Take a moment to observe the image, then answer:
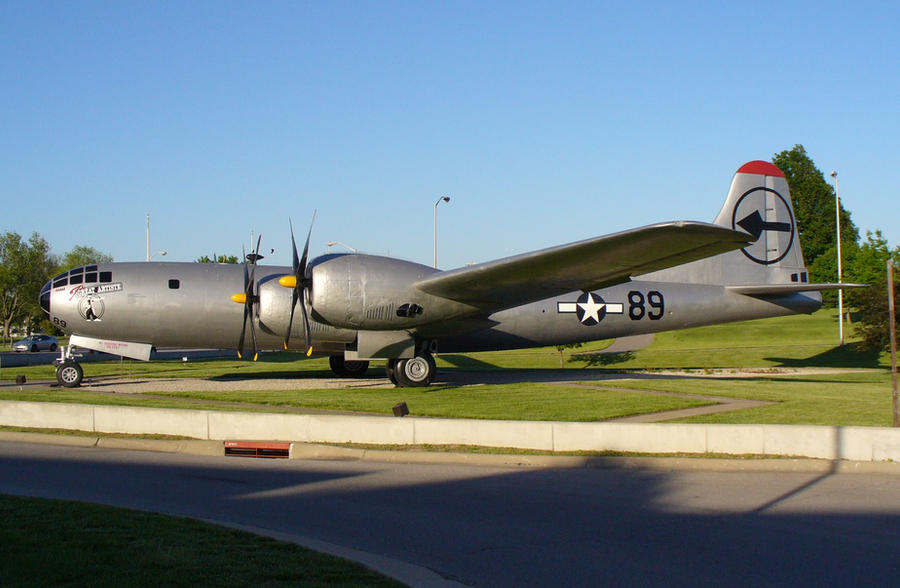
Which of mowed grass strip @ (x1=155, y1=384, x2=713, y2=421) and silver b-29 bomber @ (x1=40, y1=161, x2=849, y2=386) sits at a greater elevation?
silver b-29 bomber @ (x1=40, y1=161, x2=849, y2=386)

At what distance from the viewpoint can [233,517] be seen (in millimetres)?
8500

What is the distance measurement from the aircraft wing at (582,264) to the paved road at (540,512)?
6.78 m

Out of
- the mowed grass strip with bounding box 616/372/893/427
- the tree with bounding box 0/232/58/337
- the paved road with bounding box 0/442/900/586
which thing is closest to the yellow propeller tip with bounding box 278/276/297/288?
the paved road with bounding box 0/442/900/586

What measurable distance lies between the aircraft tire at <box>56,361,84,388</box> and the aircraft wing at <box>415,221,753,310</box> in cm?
1126

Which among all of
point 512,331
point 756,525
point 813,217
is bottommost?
point 756,525

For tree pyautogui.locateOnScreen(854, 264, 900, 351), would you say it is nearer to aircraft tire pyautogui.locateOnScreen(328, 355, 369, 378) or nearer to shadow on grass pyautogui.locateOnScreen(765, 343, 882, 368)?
shadow on grass pyautogui.locateOnScreen(765, 343, 882, 368)

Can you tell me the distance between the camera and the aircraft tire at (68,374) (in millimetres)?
23391

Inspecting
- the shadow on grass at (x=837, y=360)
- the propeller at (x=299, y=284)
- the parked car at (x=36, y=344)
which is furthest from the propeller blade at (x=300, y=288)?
the parked car at (x=36, y=344)

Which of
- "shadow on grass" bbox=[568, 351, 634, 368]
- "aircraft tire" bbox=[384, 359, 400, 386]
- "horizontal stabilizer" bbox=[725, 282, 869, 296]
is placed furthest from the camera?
"shadow on grass" bbox=[568, 351, 634, 368]

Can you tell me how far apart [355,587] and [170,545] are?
1.99 metres

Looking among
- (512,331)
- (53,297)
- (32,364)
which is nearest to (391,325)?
(512,331)

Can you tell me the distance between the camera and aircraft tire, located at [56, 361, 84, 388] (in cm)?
2339

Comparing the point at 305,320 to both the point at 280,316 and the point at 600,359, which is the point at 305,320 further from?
the point at 600,359

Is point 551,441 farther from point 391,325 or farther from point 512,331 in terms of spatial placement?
point 512,331
